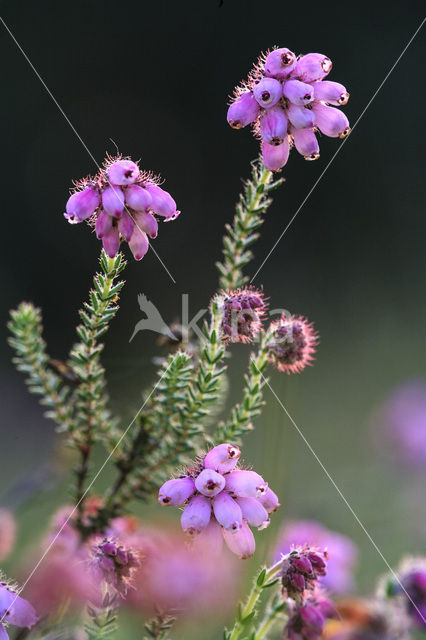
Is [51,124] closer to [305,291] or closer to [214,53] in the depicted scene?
[214,53]

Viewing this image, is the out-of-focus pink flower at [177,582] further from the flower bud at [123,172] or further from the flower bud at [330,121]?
the flower bud at [330,121]

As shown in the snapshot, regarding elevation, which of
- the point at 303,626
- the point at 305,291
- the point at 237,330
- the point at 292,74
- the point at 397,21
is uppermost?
the point at 397,21

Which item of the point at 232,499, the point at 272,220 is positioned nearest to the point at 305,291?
the point at 272,220

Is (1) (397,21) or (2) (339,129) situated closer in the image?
(2) (339,129)

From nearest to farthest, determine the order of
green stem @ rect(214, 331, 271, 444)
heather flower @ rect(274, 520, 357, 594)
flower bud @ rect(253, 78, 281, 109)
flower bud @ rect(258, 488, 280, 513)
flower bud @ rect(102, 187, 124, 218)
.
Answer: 1. flower bud @ rect(258, 488, 280, 513)
2. flower bud @ rect(102, 187, 124, 218)
3. flower bud @ rect(253, 78, 281, 109)
4. green stem @ rect(214, 331, 271, 444)
5. heather flower @ rect(274, 520, 357, 594)

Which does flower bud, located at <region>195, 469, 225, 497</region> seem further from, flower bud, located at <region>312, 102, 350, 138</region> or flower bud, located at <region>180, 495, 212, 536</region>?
flower bud, located at <region>312, 102, 350, 138</region>

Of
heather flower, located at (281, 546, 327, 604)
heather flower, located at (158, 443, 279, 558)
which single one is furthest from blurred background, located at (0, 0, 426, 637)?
heather flower, located at (158, 443, 279, 558)

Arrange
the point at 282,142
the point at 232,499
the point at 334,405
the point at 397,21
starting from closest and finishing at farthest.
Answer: the point at 232,499, the point at 282,142, the point at 334,405, the point at 397,21
